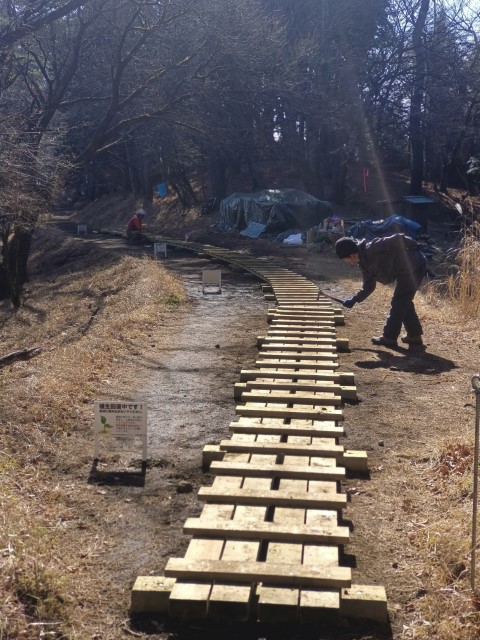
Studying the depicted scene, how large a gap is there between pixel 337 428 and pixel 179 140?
26635 millimetres

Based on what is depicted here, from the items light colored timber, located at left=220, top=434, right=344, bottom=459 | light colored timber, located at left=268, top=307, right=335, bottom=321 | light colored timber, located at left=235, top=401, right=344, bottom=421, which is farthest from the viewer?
light colored timber, located at left=268, top=307, right=335, bottom=321

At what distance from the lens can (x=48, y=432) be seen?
6180 mm

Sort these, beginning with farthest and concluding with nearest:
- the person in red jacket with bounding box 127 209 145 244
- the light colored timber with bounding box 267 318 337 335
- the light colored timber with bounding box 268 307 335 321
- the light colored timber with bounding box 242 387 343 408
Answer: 1. the person in red jacket with bounding box 127 209 145 244
2. the light colored timber with bounding box 268 307 335 321
3. the light colored timber with bounding box 267 318 337 335
4. the light colored timber with bounding box 242 387 343 408

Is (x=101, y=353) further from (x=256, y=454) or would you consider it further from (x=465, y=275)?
(x=465, y=275)

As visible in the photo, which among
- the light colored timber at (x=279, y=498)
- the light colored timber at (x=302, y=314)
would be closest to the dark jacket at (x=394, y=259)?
the light colored timber at (x=302, y=314)

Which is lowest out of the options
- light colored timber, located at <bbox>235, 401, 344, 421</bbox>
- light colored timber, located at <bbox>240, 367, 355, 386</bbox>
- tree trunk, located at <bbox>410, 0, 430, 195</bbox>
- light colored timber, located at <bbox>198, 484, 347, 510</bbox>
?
light colored timber, located at <bbox>198, 484, 347, 510</bbox>

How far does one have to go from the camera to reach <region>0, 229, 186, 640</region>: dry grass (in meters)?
3.67

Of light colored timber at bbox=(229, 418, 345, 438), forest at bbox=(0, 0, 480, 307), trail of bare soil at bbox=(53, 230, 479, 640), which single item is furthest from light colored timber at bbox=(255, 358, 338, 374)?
forest at bbox=(0, 0, 480, 307)

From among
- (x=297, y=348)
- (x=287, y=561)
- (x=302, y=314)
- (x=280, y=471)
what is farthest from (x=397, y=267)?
(x=287, y=561)

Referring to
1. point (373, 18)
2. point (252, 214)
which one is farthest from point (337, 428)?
point (373, 18)

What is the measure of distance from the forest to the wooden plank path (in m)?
9.46

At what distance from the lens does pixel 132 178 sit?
47.8 m

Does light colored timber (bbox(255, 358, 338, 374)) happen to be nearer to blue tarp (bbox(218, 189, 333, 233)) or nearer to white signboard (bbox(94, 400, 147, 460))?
white signboard (bbox(94, 400, 147, 460))

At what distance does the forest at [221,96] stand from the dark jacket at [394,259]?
754 cm
